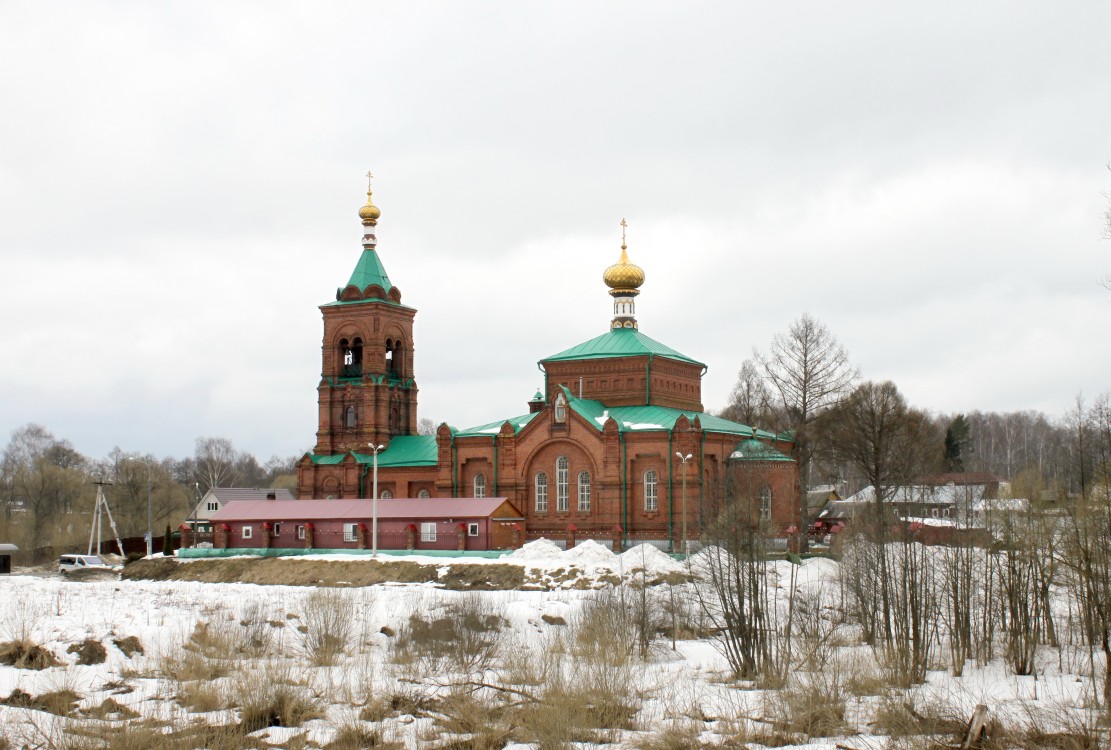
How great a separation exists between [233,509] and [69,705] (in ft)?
122

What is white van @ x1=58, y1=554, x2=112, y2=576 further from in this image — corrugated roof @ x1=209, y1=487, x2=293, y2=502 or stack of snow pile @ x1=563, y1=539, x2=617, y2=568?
stack of snow pile @ x1=563, y1=539, x2=617, y2=568

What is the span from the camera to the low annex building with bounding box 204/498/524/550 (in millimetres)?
49750

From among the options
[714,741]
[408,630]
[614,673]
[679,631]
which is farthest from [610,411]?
[714,741]

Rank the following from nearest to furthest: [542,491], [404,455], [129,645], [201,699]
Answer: [201,699] < [129,645] < [542,491] < [404,455]

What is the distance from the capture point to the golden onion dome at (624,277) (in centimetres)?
5831

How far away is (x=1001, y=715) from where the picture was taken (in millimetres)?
20625

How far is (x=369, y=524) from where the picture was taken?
5284cm

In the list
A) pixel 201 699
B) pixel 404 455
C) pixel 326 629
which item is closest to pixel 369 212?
pixel 404 455

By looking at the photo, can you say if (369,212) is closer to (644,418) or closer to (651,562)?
(644,418)

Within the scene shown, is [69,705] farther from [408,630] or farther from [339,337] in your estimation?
[339,337]

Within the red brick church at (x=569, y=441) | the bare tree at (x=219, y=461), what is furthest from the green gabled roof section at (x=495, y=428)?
the bare tree at (x=219, y=461)

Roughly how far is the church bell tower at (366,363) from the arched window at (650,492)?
55.0 feet

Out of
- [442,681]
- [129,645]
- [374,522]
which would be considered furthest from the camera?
[374,522]

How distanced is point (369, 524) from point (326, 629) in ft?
86.5
